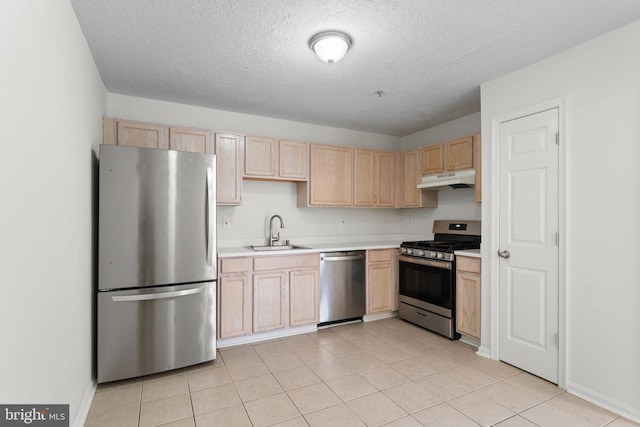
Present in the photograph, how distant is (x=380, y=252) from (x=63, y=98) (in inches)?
131

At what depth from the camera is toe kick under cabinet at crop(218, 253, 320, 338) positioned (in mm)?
3195

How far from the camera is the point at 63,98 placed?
5.83ft

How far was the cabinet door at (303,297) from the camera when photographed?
3.53 meters

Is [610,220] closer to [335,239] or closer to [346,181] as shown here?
[346,181]

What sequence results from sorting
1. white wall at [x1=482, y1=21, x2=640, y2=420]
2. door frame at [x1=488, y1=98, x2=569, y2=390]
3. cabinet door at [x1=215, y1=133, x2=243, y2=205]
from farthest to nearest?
cabinet door at [x1=215, y1=133, x2=243, y2=205], door frame at [x1=488, y1=98, x2=569, y2=390], white wall at [x1=482, y1=21, x2=640, y2=420]

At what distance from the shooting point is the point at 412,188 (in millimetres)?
4449

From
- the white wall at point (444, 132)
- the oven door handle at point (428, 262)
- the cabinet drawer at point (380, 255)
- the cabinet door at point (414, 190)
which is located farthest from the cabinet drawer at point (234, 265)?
the white wall at point (444, 132)

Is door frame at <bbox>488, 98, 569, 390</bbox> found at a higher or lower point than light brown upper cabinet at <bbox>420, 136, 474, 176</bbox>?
lower

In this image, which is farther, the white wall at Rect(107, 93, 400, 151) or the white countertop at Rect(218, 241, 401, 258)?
the white wall at Rect(107, 93, 400, 151)

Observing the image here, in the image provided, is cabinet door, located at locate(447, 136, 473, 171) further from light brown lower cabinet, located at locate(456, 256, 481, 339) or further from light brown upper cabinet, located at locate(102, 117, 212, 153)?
light brown upper cabinet, located at locate(102, 117, 212, 153)

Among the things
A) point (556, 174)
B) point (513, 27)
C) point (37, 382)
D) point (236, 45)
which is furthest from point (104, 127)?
point (556, 174)

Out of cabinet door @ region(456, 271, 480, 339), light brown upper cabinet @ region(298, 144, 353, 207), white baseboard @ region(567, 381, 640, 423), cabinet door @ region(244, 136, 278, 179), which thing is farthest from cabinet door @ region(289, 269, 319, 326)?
white baseboard @ region(567, 381, 640, 423)

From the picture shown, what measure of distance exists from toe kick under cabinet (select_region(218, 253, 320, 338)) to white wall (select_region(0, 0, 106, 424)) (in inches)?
45.6

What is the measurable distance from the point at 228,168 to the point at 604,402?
11.9ft
